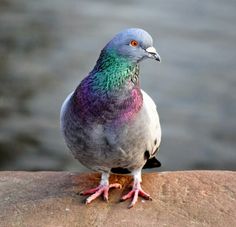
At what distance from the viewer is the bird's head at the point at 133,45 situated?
554 centimetres

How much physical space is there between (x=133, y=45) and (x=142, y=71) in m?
7.17

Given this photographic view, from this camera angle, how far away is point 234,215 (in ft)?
19.5

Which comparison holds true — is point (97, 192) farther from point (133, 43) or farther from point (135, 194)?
point (133, 43)

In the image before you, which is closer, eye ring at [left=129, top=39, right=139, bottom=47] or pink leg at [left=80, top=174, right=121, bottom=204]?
eye ring at [left=129, top=39, right=139, bottom=47]

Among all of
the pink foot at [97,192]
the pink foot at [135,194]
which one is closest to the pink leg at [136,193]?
the pink foot at [135,194]

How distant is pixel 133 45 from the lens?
5.55m

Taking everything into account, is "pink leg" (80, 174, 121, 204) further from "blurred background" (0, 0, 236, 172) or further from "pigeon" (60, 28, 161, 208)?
"blurred background" (0, 0, 236, 172)

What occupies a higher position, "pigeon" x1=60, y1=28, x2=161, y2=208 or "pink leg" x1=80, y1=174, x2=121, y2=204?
"pigeon" x1=60, y1=28, x2=161, y2=208

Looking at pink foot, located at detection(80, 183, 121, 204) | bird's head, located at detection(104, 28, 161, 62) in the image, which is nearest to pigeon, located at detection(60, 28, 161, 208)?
bird's head, located at detection(104, 28, 161, 62)

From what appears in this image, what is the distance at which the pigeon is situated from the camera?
18.3 ft

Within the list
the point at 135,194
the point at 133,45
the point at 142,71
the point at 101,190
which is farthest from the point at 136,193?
the point at 142,71

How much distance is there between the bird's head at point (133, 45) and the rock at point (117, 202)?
1.31 m

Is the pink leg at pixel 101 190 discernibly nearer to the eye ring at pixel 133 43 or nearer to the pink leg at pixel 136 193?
the pink leg at pixel 136 193

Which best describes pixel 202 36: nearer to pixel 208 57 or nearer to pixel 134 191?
pixel 208 57
